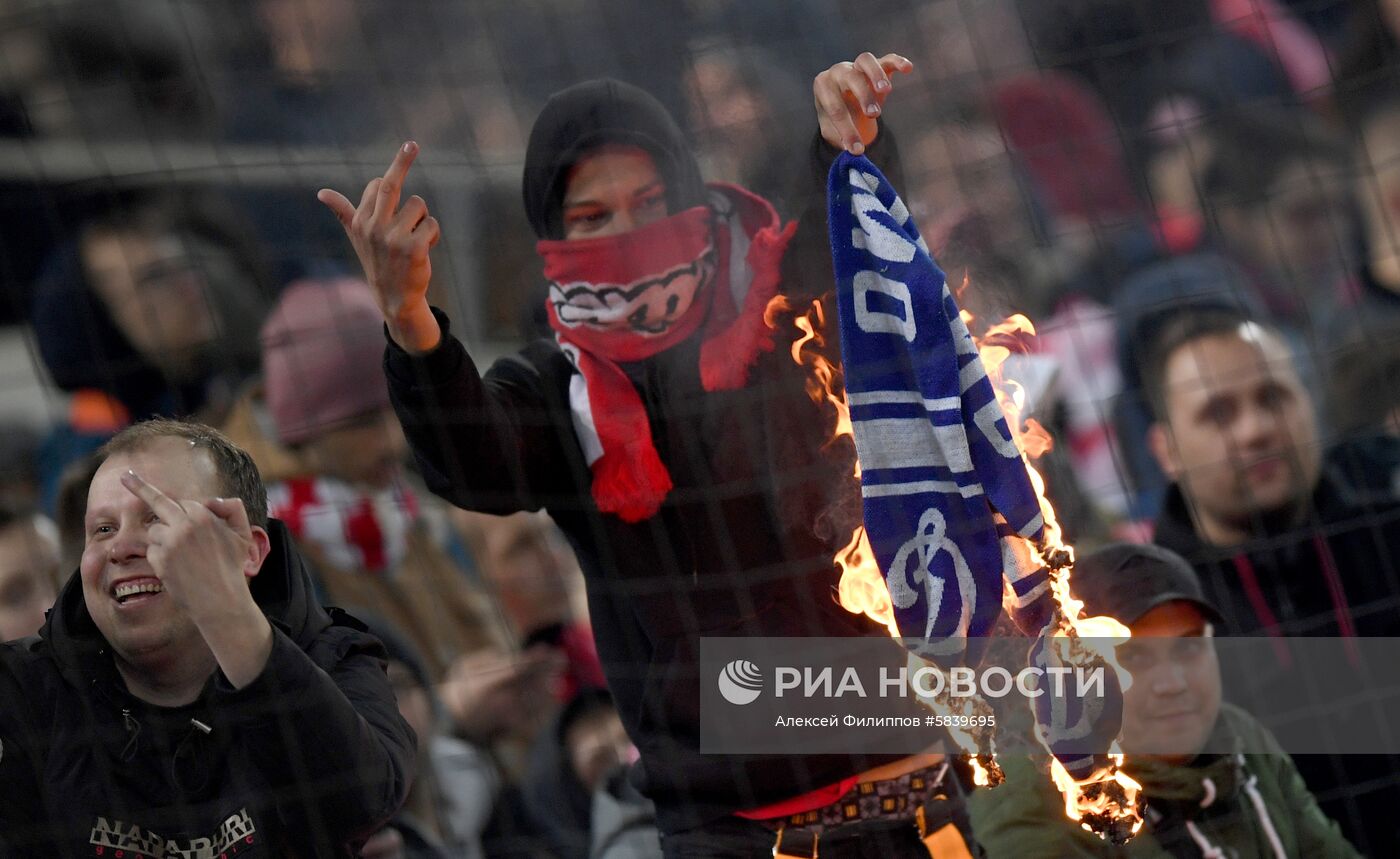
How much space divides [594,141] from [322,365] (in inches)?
34.8

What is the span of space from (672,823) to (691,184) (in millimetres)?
854

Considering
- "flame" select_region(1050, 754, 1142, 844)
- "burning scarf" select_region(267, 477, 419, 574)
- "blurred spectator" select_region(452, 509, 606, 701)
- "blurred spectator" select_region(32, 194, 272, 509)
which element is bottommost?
"flame" select_region(1050, 754, 1142, 844)

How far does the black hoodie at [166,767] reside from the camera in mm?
1854

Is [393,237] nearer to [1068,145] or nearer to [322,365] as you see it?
[322,365]

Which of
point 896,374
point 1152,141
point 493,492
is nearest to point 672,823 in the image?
point 493,492

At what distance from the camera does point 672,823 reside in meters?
2.22

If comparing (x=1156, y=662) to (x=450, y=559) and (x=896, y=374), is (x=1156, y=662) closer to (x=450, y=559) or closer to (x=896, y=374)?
(x=896, y=374)

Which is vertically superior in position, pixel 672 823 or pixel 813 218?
pixel 813 218

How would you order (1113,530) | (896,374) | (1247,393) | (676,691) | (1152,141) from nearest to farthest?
(896,374), (676,691), (1247,393), (1113,530), (1152,141)

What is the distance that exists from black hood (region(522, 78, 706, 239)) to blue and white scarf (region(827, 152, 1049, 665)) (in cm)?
33

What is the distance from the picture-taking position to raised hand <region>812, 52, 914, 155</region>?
6.37 feet

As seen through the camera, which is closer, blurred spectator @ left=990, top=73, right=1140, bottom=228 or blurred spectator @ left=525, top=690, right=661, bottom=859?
blurred spectator @ left=525, top=690, right=661, bottom=859

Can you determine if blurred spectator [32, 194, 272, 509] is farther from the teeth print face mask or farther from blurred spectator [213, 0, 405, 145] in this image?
the teeth print face mask

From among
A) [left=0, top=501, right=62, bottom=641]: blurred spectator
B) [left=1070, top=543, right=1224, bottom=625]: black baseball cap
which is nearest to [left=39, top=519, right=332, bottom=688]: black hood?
[left=0, top=501, right=62, bottom=641]: blurred spectator
